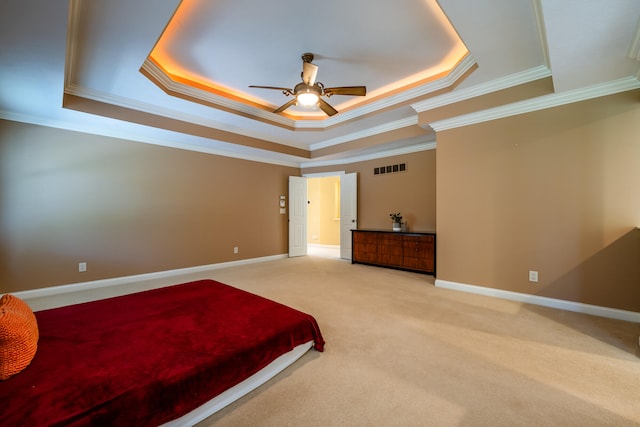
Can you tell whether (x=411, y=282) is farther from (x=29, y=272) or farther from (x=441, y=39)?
(x=29, y=272)

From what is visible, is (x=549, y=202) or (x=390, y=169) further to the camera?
(x=390, y=169)

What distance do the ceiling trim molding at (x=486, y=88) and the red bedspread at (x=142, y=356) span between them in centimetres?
351

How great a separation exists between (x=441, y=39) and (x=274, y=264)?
4.97 metres

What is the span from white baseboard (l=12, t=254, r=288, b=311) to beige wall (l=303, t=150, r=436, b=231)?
151 inches

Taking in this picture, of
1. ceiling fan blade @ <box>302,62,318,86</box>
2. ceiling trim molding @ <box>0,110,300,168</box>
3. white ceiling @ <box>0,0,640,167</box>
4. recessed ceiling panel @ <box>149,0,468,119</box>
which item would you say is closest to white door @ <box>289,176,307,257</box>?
ceiling trim molding @ <box>0,110,300,168</box>

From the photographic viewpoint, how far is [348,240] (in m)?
6.61

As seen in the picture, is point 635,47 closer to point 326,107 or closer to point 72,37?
point 326,107

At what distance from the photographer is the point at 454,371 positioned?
1.98 m

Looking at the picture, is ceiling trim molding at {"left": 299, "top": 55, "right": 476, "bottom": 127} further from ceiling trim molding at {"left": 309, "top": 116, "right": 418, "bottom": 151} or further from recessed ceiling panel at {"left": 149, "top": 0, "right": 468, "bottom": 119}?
ceiling trim molding at {"left": 309, "top": 116, "right": 418, "bottom": 151}

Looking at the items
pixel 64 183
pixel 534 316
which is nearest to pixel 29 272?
pixel 64 183

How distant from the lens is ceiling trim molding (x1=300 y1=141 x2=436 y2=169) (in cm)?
536

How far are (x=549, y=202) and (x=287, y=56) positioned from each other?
3693mm

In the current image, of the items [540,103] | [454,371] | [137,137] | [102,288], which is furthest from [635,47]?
[102,288]

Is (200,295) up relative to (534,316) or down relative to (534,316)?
up
